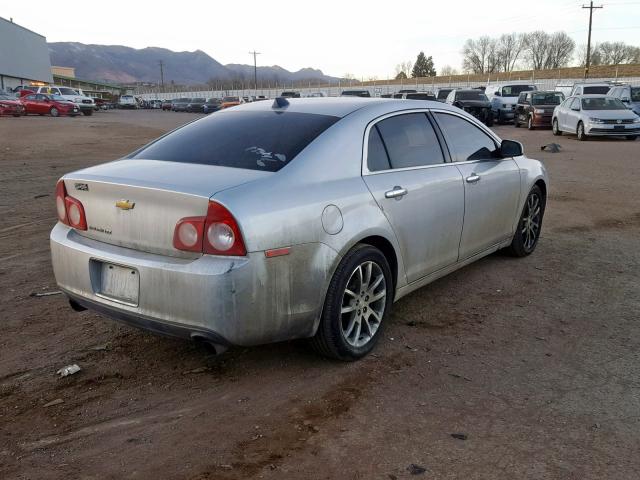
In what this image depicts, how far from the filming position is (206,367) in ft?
12.0

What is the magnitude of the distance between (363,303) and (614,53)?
370ft

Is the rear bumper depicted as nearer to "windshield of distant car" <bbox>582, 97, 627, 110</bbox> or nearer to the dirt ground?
the dirt ground

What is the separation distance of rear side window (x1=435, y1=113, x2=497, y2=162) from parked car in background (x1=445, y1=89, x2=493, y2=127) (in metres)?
22.4

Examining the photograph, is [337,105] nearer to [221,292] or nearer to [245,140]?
[245,140]

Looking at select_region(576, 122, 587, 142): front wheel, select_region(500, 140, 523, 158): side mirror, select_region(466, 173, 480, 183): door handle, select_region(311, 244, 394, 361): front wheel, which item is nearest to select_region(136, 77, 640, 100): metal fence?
select_region(576, 122, 587, 142): front wheel

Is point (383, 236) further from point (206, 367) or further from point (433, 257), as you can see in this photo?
point (206, 367)

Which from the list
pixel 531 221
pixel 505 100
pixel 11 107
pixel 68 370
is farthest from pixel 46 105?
pixel 68 370

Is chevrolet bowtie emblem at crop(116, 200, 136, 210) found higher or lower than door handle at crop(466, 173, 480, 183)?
higher

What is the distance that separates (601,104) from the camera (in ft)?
66.2

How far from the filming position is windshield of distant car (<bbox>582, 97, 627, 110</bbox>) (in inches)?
795

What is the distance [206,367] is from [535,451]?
1.94 m

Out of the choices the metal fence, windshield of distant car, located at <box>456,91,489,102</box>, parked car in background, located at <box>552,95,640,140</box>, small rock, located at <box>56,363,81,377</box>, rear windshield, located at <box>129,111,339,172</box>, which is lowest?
small rock, located at <box>56,363,81,377</box>

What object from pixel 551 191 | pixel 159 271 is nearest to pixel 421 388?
pixel 159 271

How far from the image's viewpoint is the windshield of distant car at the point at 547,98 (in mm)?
25375
